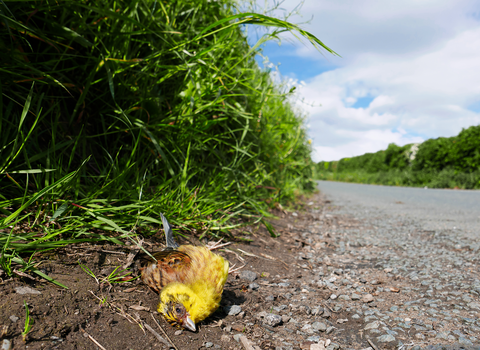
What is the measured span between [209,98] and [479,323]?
2.01 meters

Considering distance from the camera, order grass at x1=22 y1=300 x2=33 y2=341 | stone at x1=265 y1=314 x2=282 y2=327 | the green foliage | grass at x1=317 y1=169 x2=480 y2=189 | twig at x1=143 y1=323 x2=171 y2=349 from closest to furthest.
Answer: grass at x1=22 y1=300 x2=33 y2=341 → twig at x1=143 y1=323 x2=171 y2=349 → stone at x1=265 y1=314 x2=282 y2=327 → grass at x1=317 y1=169 x2=480 y2=189 → the green foliage

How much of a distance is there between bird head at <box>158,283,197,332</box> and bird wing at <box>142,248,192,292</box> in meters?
0.09

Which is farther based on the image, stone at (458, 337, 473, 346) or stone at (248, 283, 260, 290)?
stone at (248, 283, 260, 290)

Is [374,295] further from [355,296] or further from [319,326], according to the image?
[319,326]

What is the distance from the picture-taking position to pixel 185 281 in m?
1.20

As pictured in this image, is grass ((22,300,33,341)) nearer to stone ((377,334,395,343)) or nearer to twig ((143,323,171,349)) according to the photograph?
twig ((143,323,171,349))

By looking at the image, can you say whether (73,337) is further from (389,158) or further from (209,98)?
(389,158)

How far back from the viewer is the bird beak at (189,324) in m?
1.06


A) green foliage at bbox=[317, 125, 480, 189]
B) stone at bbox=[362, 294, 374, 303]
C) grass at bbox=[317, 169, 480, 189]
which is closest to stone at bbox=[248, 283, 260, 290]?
stone at bbox=[362, 294, 374, 303]

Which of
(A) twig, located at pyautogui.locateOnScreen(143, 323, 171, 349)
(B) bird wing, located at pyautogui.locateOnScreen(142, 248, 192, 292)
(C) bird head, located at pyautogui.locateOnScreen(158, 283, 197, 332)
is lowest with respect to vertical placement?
(A) twig, located at pyautogui.locateOnScreen(143, 323, 171, 349)

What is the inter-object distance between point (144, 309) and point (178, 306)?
6.3 inches

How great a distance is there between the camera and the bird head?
1.08m

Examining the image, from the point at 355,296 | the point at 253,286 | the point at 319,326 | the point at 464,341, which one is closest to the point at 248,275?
the point at 253,286

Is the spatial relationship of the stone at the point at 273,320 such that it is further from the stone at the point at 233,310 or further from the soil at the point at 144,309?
the stone at the point at 233,310
